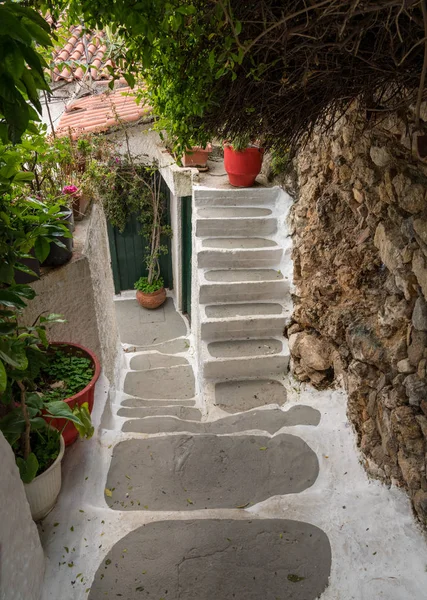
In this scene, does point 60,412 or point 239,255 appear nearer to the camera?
point 60,412

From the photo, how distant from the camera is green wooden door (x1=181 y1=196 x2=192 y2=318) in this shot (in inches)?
273

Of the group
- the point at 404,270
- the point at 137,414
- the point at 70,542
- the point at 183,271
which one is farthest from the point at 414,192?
the point at 183,271

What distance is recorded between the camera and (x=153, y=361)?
20.7ft

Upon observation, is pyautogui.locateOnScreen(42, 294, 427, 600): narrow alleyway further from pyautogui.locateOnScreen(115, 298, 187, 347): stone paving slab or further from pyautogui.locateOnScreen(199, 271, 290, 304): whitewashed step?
pyautogui.locateOnScreen(115, 298, 187, 347): stone paving slab

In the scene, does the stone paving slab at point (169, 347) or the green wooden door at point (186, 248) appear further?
the green wooden door at point (186, 248)

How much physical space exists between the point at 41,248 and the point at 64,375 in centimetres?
104

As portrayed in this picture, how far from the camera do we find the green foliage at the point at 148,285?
8.30 metres

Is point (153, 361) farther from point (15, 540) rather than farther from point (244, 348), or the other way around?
point (15, 540)

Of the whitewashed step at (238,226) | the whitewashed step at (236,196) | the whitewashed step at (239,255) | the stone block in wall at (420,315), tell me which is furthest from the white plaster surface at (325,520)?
the whitewashed step at (236,196)

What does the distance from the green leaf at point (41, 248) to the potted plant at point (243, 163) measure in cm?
317

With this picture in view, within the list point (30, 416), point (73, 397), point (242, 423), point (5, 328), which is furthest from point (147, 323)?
point (5, 328)

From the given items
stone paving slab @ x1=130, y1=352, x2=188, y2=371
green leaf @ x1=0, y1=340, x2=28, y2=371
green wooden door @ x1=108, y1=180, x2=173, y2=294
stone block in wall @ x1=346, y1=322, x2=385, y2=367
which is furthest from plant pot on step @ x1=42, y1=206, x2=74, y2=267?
green wooden door @ x1=108, y1=180, x2=173, y2=294

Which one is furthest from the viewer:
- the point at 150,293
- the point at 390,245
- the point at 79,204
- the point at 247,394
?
the point at 150,293

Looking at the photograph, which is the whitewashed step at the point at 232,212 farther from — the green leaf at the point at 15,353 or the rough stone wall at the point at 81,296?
the green leaf at the point at 15,353
